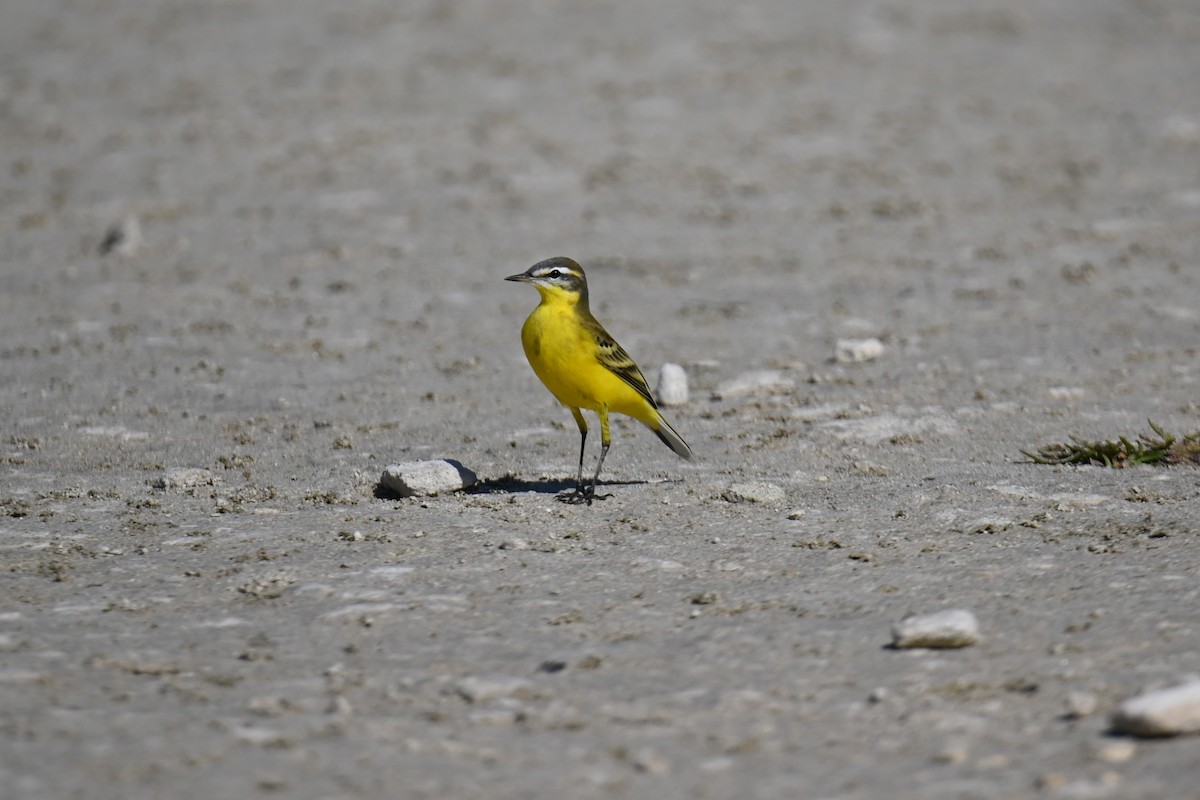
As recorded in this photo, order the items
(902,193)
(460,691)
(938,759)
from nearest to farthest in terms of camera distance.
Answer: (938,759), (460,691), (902,193)

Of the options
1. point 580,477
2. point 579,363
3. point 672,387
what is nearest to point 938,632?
point 580,477

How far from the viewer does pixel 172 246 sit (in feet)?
44.1

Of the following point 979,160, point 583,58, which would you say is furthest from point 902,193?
point 583,58

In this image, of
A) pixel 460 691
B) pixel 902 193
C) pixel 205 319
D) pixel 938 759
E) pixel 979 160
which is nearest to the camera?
pixel 938 759

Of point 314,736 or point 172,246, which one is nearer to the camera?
point 314,736

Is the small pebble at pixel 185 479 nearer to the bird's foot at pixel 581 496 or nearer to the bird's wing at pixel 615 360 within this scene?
the bird's foot at pixel 581 496

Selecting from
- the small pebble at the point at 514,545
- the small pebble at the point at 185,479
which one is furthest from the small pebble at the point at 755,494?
the small pebble at the point at 185,479

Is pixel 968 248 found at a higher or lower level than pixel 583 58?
lower

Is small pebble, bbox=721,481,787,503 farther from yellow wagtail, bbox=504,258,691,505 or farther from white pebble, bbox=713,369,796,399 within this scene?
white pebble, bbox=713,369,796,399

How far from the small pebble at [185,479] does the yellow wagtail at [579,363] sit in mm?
1721

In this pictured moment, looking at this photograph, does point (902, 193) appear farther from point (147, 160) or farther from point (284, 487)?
point (284, 487)

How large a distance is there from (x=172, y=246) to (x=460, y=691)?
977 centimetres

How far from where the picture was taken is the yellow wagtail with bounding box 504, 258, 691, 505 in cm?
717

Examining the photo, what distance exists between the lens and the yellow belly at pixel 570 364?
23.5ft
